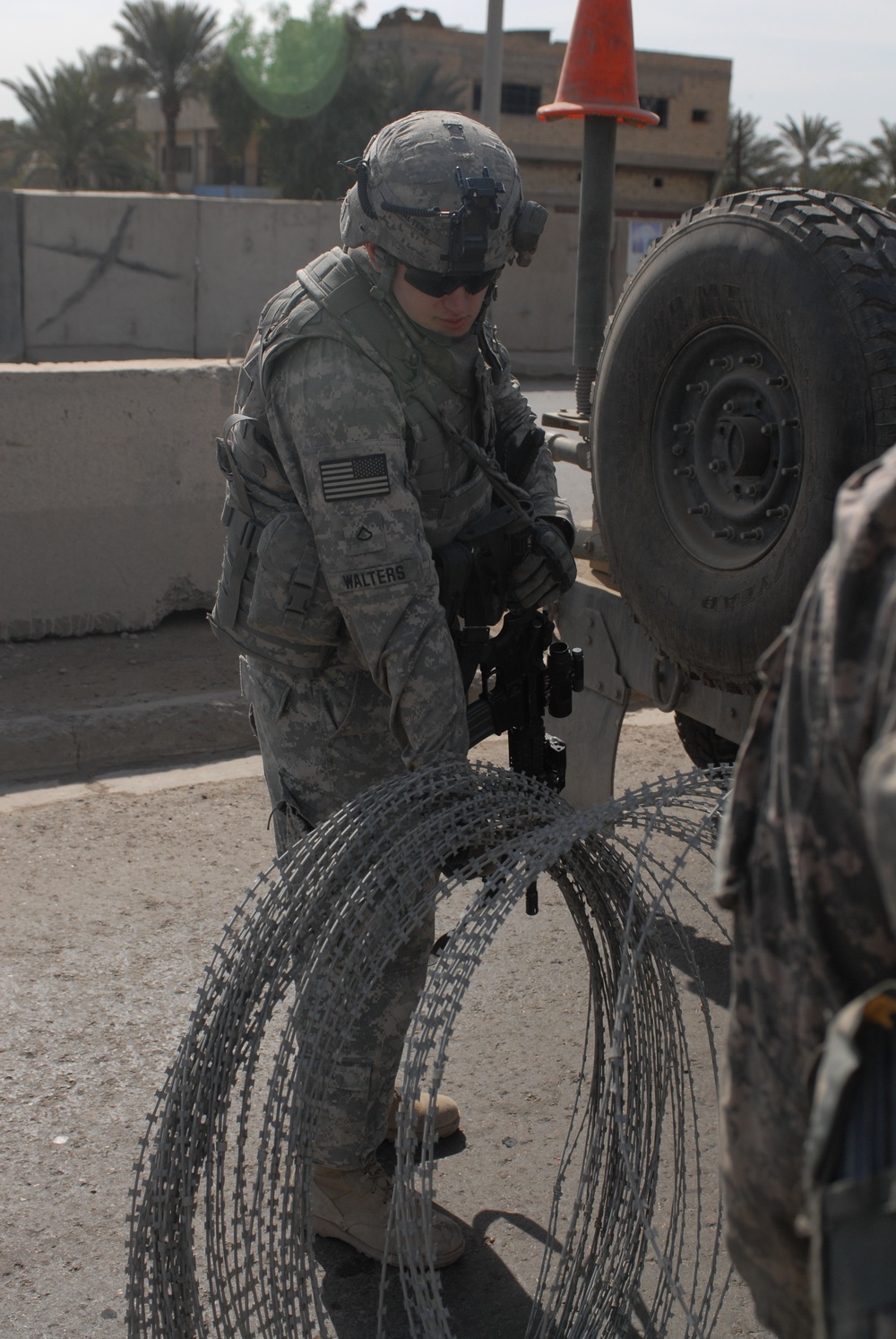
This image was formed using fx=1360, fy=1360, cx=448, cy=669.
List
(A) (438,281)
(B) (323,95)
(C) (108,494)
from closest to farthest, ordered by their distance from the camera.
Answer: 1. (A) (438,281)
2. (C) (108,494)
3. (B) (323,95)

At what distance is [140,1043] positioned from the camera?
10.6ft

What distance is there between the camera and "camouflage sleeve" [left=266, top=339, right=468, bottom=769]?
226 centimetres

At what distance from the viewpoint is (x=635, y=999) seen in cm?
242

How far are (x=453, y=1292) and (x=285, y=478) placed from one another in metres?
1.55

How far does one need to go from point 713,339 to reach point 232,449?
1.10 metres

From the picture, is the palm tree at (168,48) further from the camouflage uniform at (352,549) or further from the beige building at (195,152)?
the camouflage uniform at (352,549)

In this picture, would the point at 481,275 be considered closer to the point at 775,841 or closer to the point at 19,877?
the point at 775,841

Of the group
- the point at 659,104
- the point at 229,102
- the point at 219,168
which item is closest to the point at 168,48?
the point at 229,102

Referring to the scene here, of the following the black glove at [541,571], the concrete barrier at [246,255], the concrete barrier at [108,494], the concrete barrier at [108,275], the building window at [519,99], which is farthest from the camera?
the building window at [519,99]

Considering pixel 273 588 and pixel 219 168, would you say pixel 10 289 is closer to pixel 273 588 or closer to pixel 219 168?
pixel 273 588

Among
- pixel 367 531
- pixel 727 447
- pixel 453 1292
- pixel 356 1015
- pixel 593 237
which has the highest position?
pixel 593 237

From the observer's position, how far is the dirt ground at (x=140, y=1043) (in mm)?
2557

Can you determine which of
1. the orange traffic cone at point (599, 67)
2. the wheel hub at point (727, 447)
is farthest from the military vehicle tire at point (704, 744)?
the orange traffic cone at point (599, 67)

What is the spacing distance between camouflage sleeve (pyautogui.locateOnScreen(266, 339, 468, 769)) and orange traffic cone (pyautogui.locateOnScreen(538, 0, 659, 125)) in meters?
2.24
